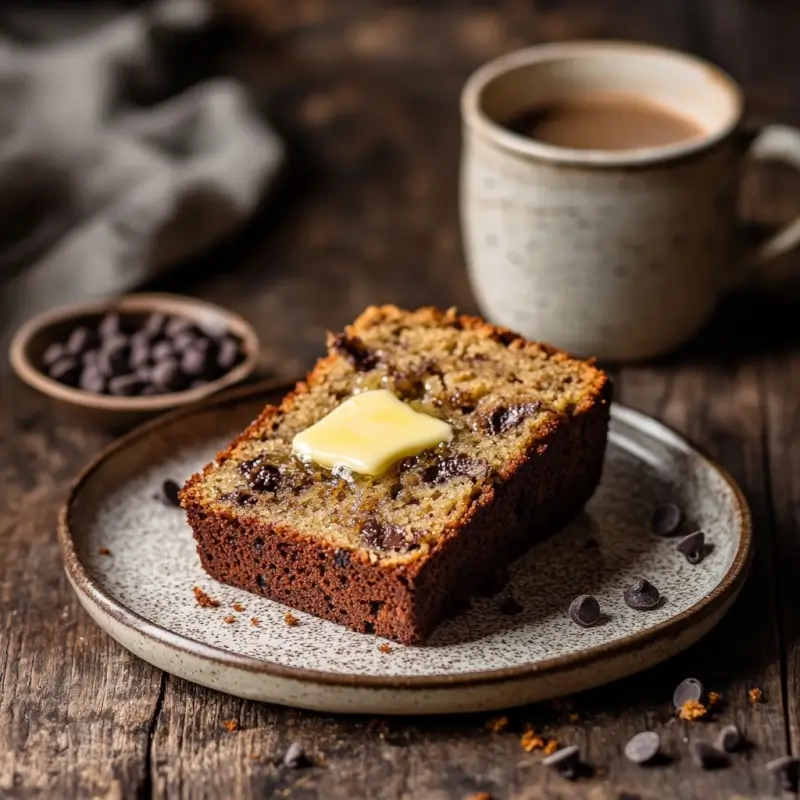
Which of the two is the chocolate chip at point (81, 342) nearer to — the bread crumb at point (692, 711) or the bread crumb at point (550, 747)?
the bread crumb at point (550, 747)

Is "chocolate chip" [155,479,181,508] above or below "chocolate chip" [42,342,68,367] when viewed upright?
above

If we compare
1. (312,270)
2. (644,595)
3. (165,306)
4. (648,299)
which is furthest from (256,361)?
(644,595)

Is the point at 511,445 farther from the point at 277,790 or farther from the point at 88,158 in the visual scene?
the point at 88,158

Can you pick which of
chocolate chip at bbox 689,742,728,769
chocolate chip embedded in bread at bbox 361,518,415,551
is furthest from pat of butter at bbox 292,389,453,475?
chocolate chip at bbox 689,742,728,769

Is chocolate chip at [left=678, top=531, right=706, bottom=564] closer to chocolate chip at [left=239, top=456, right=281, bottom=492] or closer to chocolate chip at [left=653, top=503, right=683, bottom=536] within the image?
chocolate chip at [left=653, top=503, right=683, bottom=536]

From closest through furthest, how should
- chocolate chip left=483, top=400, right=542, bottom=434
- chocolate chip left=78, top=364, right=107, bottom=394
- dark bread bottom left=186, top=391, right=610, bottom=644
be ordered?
1. dark bread bottom left=186, top=391, right=610, bottom=644
2. chocolate chip left=483, top=400, right=542, bottom=434
3. chocolate chip left=78, top=364, right=107, bottom=394

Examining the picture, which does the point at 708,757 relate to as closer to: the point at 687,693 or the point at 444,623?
the point at 687,693

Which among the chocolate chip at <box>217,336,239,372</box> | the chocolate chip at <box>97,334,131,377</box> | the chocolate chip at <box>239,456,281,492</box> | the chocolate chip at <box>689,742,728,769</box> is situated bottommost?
the chocolate chip at <box>217,336,239,372</box>

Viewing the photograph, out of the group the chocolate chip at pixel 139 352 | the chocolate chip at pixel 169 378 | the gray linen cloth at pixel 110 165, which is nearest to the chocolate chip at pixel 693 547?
the chocolate chip at pixel 169 378
